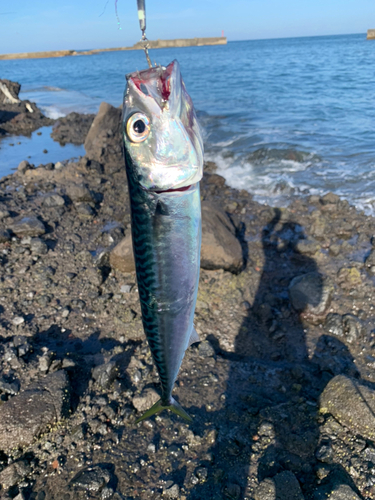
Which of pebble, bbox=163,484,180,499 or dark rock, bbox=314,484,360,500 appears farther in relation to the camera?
pebble, bbox=163,484,180,499

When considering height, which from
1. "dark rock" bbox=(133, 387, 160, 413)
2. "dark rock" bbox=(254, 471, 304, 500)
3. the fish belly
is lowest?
"dark rock" bbox=(254, 471, 304, 500)

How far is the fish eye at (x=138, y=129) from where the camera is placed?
1.62 metres

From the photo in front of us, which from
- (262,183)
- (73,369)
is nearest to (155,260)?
(73,369)

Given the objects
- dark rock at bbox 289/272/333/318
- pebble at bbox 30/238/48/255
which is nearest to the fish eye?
dark rock at bbox 289/272/333/318

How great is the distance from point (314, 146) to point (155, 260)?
12.3 meters

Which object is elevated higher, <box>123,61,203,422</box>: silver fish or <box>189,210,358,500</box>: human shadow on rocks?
<box>123,61,203,422</box>: silver fish

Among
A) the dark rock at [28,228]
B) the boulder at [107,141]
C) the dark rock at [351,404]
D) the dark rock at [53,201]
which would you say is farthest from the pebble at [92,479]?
the boulder at [107,141]

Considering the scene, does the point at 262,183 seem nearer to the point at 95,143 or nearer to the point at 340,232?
the point at 340,232

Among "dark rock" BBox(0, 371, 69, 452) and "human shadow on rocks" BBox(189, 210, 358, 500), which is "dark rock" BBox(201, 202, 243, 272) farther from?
"dark rock" BBox(0, 371, 69, 452)

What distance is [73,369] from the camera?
3.75 m

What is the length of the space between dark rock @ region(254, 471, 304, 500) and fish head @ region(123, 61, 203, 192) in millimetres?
2545

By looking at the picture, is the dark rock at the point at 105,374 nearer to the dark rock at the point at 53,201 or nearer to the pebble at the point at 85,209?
the pebble at the point at 85,209

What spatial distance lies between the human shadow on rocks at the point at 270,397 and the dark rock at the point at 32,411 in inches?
55.0

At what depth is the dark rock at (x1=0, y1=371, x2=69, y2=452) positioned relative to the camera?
9.86ft
